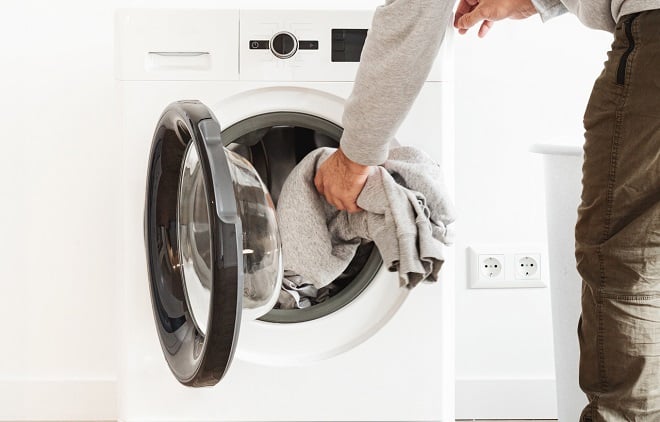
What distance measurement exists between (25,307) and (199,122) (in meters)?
1.01

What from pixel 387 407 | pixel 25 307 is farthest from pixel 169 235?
pixel 25 307

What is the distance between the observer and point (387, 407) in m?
1.37

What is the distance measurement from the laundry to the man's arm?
12 cm

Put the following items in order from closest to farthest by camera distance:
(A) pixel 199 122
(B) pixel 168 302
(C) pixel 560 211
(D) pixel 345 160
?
(A) pixel 199 122, (D) pixel 345 160, (B) pixel 168 302, (C) pixel 560 211

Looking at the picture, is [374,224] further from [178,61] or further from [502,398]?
[502,398]

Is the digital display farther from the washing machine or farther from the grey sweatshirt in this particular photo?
the grey sweatshirt

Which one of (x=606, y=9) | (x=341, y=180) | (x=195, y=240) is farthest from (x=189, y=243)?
(x=606, y=9)

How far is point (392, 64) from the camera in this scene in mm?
987

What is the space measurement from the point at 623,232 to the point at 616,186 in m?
0.05

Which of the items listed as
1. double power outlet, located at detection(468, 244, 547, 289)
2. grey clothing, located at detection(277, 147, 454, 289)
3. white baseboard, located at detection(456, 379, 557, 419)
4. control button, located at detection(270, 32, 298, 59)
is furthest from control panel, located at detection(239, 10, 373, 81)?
white baseboard, located at detection(456, 379, 557, 419)

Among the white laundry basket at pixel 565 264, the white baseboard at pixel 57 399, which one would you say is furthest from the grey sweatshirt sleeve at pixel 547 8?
the white baseboard at pixel 57 399

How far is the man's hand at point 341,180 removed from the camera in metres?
1.19

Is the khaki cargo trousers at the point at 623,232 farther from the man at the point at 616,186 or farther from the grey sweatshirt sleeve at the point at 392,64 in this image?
the grey sweatshirt sleeve at the point at 392,64

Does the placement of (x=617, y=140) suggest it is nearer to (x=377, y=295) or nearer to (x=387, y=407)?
(x=377, y=295)
